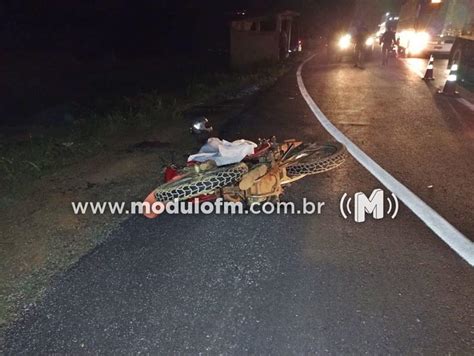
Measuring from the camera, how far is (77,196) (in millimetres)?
4898

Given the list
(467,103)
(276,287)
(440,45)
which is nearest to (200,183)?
(276,287)

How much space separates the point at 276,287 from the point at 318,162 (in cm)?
205

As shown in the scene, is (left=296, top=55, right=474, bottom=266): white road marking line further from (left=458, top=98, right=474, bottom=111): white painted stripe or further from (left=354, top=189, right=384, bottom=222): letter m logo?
(left=458, top=98, right=474, bottom=111): white painted stripe

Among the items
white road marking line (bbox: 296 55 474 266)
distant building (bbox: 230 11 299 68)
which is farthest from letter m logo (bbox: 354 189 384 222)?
distant building (bbox: 230 11 299 68)

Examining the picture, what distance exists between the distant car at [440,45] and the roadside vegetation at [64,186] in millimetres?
15152

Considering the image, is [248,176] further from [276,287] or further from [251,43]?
[251,43]

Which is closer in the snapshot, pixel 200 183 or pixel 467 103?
pixel 200 183

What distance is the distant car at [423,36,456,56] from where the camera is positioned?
19469 mm

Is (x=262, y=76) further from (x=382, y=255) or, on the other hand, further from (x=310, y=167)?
(x=382, y=255)

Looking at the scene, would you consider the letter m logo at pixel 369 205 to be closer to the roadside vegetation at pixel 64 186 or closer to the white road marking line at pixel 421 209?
the white road marking line at pixel 421 209

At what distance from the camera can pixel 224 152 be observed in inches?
173

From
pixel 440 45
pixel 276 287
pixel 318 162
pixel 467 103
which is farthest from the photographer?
pixel 440 45

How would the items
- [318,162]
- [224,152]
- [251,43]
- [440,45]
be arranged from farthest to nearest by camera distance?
1. [251,43]
2. [440,45]
3. [318,162]
4. [224,152]

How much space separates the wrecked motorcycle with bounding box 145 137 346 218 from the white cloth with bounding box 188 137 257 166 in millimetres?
76
